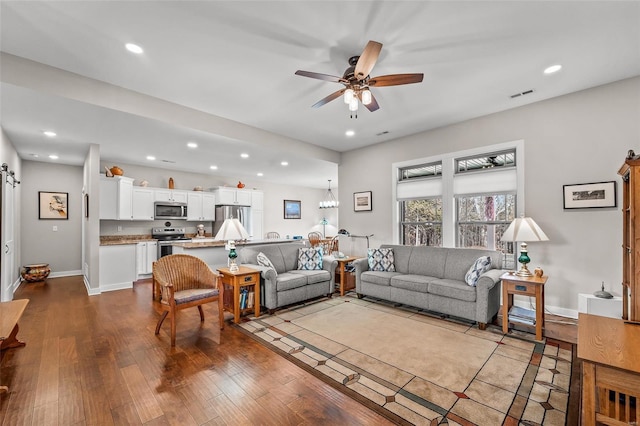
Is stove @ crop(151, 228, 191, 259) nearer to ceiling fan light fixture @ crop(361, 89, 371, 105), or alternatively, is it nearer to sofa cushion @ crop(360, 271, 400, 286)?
sofa cushion @ crop(360, 271, 400, 286)

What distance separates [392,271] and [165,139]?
4389 millimetres

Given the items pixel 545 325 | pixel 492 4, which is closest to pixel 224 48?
pixel 492 4

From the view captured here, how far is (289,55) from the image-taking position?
2.80 metres

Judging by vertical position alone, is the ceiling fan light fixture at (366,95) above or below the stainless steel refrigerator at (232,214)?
above

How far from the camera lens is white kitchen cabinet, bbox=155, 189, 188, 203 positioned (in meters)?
6.89

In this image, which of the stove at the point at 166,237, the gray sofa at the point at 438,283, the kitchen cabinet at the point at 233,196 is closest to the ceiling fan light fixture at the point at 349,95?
the gray sofa at the point at 438,283

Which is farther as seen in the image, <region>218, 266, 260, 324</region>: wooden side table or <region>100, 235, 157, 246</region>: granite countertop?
<region>100, 235, 157, 246</region>: granite countertop

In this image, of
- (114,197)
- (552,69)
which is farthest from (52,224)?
(552,69)

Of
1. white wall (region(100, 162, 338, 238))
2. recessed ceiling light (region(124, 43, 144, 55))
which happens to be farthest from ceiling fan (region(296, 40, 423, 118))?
white wall (region(100, 162, 338, 238))

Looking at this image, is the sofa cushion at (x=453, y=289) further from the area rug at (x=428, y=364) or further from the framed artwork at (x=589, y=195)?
the framed artwork at (x=589, y=195)

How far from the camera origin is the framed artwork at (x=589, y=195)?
3.42 m

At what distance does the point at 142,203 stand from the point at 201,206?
1.46 metres

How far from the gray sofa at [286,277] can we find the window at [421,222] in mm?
1736

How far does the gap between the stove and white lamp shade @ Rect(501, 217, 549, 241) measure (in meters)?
6.53
